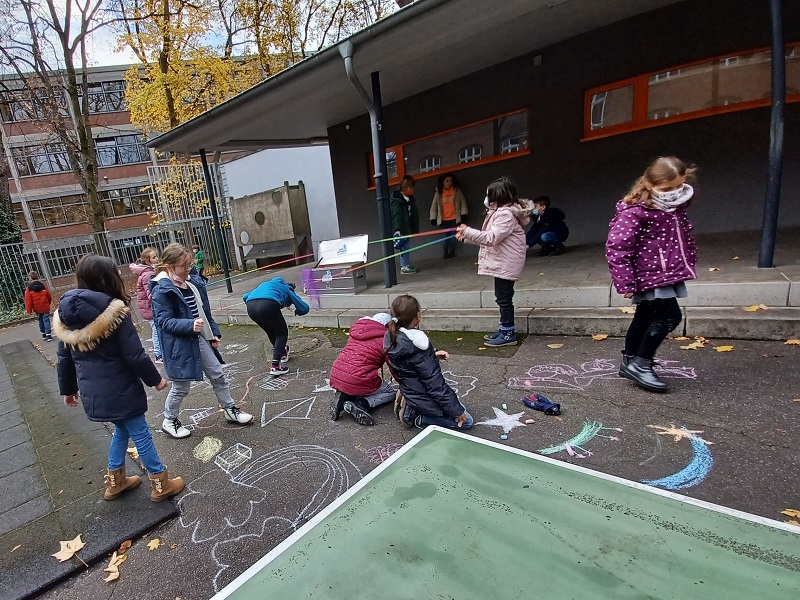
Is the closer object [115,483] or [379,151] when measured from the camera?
[115,483]

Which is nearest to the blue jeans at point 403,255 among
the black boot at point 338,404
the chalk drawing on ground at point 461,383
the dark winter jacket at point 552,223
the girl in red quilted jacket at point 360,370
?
the dark winter jacket at point 552,223

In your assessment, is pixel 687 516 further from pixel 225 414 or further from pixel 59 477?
pixel 59 477

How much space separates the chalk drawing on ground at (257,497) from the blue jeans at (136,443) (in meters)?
0.29

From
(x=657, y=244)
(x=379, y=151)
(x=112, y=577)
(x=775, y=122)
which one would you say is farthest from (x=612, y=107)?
(x=112, y=577)

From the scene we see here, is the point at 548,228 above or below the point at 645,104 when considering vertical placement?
below

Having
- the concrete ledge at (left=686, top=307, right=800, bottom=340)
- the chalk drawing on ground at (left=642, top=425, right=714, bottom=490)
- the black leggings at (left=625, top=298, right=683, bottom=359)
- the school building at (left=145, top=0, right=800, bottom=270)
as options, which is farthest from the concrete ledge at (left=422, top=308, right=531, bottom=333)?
the school building at (left=145, top=0, right=800, bottom=270)

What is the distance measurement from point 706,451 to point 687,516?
4.68ft

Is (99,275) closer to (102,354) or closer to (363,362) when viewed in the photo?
(102,354)

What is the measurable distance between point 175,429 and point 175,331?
913 mm

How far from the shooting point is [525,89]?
6.89 meters

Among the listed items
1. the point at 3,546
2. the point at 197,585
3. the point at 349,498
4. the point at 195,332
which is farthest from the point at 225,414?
the point at 349,498

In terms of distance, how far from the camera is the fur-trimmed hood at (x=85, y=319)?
7.44ft

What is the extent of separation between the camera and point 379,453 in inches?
110

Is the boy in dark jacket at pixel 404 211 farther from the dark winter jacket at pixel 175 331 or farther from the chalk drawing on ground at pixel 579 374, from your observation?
the dark winter jacket at pixel 175 331
